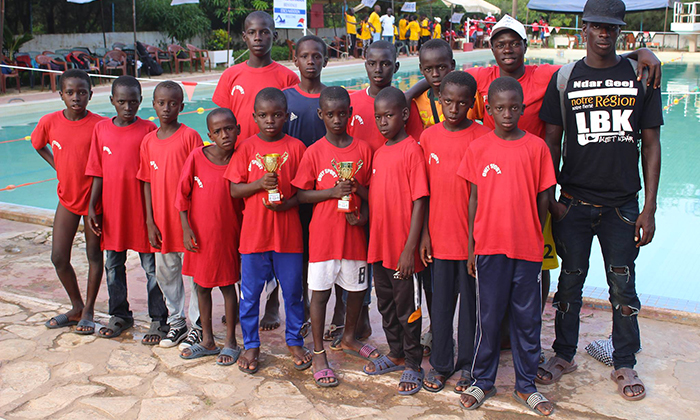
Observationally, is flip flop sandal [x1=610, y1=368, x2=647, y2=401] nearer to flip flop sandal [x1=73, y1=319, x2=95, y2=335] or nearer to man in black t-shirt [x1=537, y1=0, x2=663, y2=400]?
man in black t-shirt [x1=537, y1=0, x2=663, y2=400]

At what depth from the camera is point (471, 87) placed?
3.45m

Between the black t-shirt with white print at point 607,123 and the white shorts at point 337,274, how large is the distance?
4.39 feet

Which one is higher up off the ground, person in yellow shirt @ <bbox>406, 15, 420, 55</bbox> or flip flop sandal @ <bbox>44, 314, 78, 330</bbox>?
person in yellow shirt @ <bbox>406, 15, 420, 55</bbox>

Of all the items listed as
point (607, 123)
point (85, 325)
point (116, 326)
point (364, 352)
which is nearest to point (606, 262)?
point (607, 123)

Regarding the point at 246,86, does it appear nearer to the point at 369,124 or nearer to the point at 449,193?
the point at 369,124

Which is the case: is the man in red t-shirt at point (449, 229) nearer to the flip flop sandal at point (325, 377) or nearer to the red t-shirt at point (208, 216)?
the flip flop sandal at point (325, 377)

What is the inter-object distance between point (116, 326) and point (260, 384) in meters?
1.28

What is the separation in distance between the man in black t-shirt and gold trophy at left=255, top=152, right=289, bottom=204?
1.48m

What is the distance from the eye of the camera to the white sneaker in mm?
4211

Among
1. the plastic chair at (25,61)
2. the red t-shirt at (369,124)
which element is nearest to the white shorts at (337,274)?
the red t-shirt at (369,124)

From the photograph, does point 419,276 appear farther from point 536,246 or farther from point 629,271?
point 629,271

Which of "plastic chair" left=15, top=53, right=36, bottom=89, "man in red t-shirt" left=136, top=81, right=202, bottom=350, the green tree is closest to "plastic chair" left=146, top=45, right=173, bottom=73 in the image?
the green tree

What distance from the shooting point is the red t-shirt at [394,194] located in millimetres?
3562

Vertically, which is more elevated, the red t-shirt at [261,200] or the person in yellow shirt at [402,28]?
the person in yellow shirt at [402,28]
